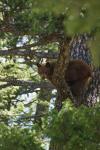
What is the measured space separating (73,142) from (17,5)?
10.3ft

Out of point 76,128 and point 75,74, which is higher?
point 75,74

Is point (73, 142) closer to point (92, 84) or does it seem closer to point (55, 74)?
point (55, 74)

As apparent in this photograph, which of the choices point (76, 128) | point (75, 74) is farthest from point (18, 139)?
point (75, 74)

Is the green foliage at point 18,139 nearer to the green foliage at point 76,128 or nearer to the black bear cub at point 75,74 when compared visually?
the green foliage at point 76,128

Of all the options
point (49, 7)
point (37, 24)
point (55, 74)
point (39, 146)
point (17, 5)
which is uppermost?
point (17, 5)

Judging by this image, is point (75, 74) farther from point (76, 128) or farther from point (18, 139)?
point (76, 128)

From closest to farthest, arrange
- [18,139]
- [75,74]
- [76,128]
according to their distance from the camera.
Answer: [76,128] < [18,139] < [75,74]

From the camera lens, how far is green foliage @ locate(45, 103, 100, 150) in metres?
5.00

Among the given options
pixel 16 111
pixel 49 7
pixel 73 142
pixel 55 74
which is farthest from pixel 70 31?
pixel 16 111

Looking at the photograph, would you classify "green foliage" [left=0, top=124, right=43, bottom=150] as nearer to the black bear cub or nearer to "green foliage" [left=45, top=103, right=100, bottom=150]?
"green foliage" [left=45, top=103, right=100, bottom=150]

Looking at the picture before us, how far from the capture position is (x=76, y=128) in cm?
525

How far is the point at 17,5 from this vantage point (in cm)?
747

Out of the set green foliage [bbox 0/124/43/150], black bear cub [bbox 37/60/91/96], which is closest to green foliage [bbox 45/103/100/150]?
green foliage [bbox 0/124/43/150]

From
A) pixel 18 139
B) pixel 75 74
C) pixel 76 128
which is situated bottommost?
pixel 18 139
